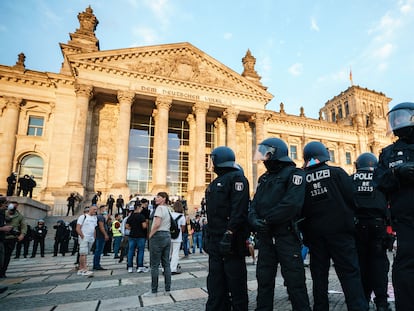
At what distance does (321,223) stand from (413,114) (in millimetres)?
1582

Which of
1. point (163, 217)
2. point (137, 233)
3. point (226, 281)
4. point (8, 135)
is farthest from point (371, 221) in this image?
point (8, 135)

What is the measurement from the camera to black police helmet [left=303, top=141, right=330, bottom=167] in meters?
3.75

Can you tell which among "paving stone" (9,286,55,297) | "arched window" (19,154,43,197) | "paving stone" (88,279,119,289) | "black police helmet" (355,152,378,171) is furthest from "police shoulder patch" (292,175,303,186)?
"arched window" (19,154,43,197)

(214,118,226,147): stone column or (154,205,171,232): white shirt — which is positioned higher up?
(214,118,226,147): stone column

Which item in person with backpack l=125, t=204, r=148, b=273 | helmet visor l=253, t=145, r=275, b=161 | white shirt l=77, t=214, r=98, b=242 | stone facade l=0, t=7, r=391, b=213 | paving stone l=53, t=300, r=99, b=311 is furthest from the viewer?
stone facade l=0, t=7, r=391, b=213

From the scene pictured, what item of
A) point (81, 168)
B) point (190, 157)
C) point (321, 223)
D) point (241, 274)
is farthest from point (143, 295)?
point (190, 157)

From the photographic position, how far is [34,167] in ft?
78.5

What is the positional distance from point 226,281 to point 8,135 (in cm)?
2619

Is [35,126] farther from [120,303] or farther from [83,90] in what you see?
[120,303]

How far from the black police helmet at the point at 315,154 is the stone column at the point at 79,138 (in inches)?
804

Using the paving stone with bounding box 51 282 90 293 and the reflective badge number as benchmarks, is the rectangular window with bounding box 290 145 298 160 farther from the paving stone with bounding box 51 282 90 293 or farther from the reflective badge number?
the reflective badge number

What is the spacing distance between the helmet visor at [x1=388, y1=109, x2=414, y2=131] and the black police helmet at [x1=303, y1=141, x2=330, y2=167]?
1161mm

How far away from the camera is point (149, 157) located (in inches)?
1093

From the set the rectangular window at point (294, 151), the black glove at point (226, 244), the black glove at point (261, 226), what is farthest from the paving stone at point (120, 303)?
the rectangular window at point (294, 151)
